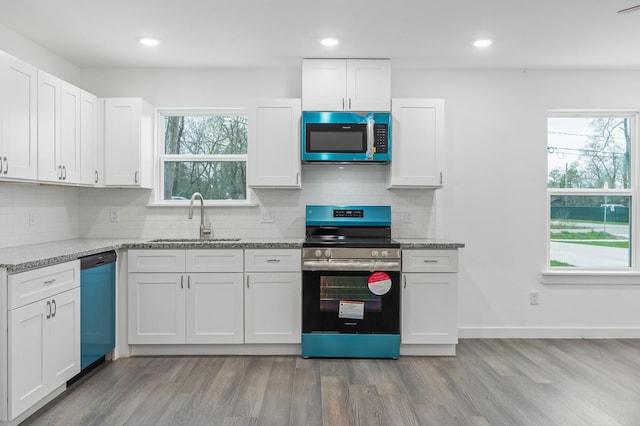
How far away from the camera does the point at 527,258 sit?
13.5 ft

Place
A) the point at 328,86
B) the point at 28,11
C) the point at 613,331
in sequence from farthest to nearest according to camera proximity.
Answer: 1. the point at 613,331
2. the point at 328,86
3. the point at 28,11

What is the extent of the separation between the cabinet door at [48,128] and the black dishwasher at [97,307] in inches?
26.4

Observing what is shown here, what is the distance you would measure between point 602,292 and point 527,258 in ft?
2.48

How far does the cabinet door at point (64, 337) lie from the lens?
8.63 feet

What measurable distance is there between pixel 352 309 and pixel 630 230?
2.87 metres

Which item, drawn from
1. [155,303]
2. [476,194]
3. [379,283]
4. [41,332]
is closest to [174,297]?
[155,303]

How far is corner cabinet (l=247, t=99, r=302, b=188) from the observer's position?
3.75m

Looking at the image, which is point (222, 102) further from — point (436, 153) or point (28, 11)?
point (436, 153)

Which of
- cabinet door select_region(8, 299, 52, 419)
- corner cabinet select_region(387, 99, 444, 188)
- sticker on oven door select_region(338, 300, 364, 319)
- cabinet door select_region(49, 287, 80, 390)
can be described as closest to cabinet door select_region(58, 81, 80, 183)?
cabinet door select_region(49, 287, 80, 390)

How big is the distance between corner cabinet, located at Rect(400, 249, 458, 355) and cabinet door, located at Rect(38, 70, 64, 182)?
2674mm

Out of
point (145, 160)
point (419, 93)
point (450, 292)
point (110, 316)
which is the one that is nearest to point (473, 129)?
point (419, 93)

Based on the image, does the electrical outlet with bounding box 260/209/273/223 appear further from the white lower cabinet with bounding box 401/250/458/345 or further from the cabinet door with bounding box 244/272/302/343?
the white lower cabinet with bounding box 401/250/458/345

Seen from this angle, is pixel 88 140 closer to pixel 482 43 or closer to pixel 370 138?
pixel 370 138

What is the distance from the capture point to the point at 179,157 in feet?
13.6
